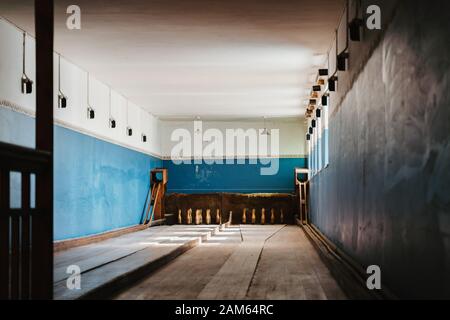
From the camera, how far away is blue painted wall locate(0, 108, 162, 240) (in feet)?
25.6

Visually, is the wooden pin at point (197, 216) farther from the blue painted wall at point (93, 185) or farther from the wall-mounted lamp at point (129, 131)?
the wall-mounted lamp at point (129, 131)

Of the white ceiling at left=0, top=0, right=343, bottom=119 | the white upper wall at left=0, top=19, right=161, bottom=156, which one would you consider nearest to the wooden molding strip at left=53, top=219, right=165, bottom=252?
the white upper wall at left=0, top=19, right=161, bottom=156

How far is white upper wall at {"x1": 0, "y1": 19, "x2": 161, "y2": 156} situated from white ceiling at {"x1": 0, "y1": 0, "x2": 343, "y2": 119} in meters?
0.23

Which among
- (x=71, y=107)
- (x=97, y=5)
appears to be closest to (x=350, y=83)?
(x=97, y=5)

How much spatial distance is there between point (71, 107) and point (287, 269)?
4935 millimetres

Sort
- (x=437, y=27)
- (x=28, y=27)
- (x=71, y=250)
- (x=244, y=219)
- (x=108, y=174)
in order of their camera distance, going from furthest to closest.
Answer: (x=244, y=219), (x=108, y=174), (x=71, y=250), (x=28, y=27), (x=437, y=27)

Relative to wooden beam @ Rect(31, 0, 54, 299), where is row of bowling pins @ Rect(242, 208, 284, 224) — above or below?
below

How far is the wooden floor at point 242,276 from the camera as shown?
481 centimetres

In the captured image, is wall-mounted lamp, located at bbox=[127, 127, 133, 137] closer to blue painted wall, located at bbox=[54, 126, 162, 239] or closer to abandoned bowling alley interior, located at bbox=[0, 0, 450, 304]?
abandoned bowling alley interior, located at bbox=[0, 0, 450, 304]

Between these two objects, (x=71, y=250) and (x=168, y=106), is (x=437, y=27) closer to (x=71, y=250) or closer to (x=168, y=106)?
(x=71, y=250)

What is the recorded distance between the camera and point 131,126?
1362cm

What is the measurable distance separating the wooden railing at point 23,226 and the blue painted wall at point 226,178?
45.0 ft

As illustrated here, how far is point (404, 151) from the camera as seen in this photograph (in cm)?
371

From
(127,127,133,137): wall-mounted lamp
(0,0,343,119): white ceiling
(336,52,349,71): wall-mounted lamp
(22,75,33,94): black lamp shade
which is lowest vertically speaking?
(127,127,133,137): wall-mounted lamp
